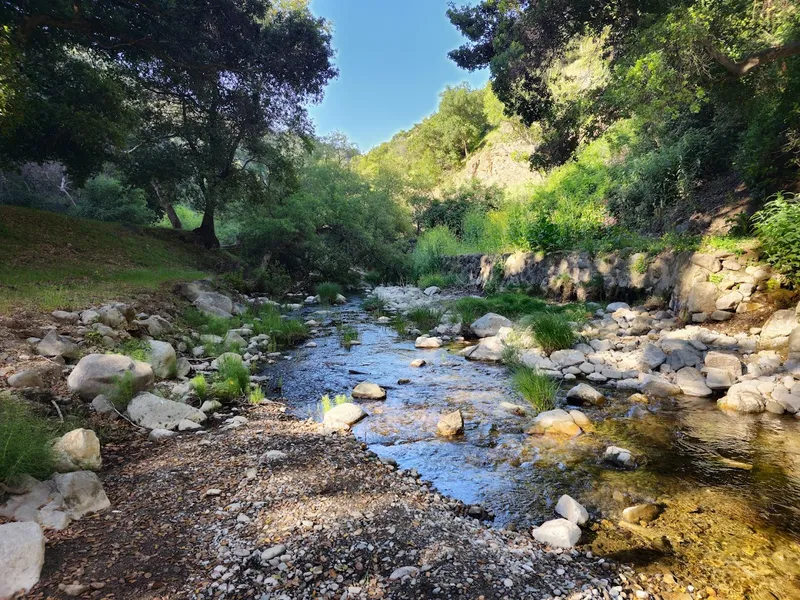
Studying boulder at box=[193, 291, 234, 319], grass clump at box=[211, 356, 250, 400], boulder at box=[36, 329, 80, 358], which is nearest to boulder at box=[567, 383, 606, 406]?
grass clump at box=[211, 356, 250, 400]

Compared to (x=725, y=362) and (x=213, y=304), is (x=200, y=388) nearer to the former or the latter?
(x=213, y=304)

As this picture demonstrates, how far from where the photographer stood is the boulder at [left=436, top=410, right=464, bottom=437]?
4695 mm

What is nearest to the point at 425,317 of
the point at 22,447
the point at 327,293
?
the point at 327,293

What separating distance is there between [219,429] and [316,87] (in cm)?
1249

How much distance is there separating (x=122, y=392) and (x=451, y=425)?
3480mm

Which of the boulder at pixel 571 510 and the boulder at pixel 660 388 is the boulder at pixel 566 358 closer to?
the boulder at pixel 660 388

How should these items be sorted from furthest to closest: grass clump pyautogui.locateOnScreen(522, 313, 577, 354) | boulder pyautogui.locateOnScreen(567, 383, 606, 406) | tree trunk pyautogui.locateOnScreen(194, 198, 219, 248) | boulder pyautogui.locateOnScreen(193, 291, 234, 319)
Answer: tree trunk pyautogui.locateOnScreen(194, 198, 219, 248) < boulder pyautogui.locateOnScreen(193, 291, 234, 319) < grass clump pyautogui.locateOnScreen(522, 313, 577, 354) < boulder pyautogui.locateOnScreen(567, 383, 606, 406)

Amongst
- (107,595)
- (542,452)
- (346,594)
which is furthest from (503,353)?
(107,595)

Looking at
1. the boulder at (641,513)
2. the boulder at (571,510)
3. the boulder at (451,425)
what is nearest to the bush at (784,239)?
the boulder at (641,513)

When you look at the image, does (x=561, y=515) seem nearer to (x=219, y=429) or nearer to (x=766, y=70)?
(x=219, y=429)

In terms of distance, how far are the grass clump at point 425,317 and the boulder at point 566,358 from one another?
3.81m

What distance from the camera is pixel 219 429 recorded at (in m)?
4.60

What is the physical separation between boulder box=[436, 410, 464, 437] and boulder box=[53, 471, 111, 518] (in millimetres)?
3036

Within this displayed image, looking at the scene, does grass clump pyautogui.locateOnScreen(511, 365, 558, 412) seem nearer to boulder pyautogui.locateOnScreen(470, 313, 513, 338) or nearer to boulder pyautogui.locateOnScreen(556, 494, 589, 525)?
boulder pyautogui.locateOnScreen(556, 494, 589, 525)
